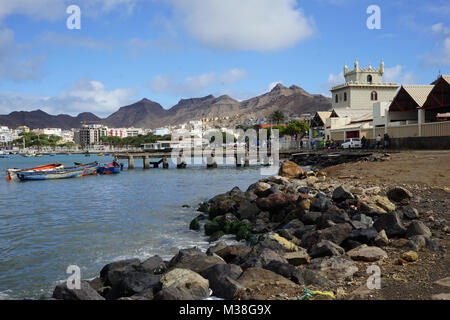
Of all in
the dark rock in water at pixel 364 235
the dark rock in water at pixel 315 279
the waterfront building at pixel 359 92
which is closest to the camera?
the dark rock in water at pixel 315 279

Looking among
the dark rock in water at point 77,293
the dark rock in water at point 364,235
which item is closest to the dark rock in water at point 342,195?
the dark rock in water at point 364,235

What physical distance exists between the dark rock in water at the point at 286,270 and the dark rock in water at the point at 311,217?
205 inches

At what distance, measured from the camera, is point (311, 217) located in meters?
12.7

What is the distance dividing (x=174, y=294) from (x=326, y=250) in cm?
387

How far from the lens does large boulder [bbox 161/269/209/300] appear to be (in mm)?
6754

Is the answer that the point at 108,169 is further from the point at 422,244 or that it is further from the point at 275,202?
the point at 422,244

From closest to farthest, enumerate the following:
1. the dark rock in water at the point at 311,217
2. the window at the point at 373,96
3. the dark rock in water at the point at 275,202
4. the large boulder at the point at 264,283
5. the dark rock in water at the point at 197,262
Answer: the large boulder at the point at 264,283
the dark rock in water at the point at 197,262
the dark rock in water at the point at 311,217
the dark rock in water at the point at 275,202
the window at the point at 373,96

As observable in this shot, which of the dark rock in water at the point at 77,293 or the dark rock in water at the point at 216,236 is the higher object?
the dark rock in water at the point at 77,293

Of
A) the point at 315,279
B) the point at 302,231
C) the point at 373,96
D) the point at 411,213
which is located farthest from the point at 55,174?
the point at 373,96

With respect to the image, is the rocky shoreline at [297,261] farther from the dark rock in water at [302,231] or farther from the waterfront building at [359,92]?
the waterfront building at [359,92]

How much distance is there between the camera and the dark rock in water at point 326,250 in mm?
8555
